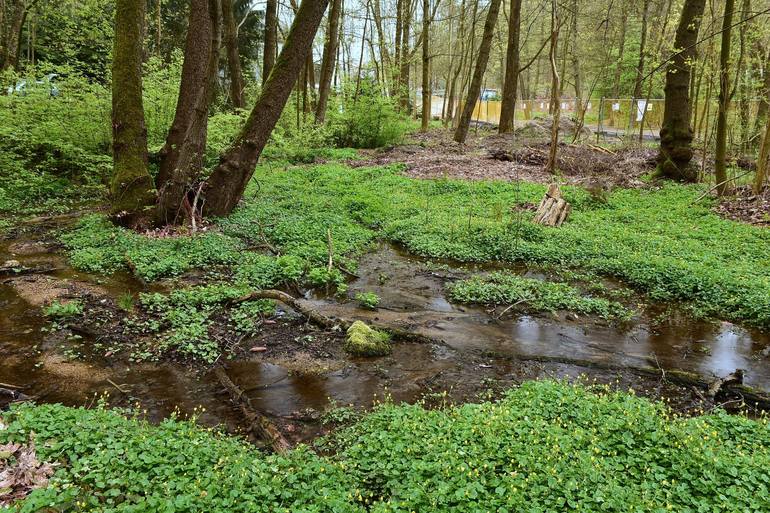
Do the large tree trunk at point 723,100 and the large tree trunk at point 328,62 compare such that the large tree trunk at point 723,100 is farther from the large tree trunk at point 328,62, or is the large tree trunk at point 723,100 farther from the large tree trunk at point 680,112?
the large tree trunk at point 328,62

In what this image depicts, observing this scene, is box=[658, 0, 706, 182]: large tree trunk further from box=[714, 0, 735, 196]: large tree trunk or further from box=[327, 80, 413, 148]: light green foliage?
box=[327, 80, 413, 148]: light green foliage

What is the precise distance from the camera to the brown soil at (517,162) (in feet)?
51.9

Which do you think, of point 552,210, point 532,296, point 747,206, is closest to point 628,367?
point 532,296

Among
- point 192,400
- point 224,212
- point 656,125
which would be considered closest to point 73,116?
point 224,212

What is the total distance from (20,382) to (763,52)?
60.2ft

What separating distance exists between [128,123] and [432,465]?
378 inches

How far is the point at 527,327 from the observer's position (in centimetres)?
698

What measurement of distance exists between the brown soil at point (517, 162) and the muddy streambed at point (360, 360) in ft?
29.7

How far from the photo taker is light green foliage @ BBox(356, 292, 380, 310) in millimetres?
7594

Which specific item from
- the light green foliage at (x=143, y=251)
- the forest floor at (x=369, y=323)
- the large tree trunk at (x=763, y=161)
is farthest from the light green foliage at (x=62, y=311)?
the large tree trunk at (x=763, y=161)

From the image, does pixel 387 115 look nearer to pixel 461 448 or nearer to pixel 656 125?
pixel 656 125

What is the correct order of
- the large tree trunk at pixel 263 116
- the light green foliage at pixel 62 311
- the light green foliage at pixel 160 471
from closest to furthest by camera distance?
1. the light green foliage at pixel 160 471
2. the light green foliage at pixel 62 311
3. the large tree trunk at pixel 263 116

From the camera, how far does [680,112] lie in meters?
14.2

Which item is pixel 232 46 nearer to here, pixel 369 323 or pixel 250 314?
pixel 250 314
